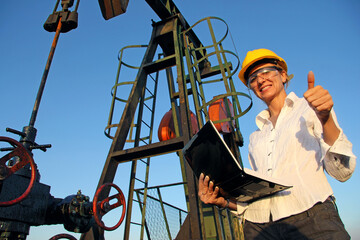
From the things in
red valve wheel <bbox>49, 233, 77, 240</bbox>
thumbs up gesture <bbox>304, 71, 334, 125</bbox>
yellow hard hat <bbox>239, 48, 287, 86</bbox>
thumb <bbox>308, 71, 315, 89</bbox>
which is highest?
yellow hard hat <bbox>239, 48, 287, 86</bbox>

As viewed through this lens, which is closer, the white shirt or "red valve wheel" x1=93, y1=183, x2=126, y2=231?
the white shirt

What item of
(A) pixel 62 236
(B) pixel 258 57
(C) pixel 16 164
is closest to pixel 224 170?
(B) pixel 258 57

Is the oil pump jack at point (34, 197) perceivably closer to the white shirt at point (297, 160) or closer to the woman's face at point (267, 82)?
the white shirt at point (297, 160)

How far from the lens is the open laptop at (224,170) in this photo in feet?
5.63

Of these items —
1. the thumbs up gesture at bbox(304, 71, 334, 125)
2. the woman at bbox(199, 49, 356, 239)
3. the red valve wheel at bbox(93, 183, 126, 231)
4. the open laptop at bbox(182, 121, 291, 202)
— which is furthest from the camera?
the red valve wheel at bbox(93, 183, 126, 231)

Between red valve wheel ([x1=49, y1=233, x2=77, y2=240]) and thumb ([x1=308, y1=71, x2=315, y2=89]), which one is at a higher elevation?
thumb ([x1=308, y1=71, x2=315, y2=89])

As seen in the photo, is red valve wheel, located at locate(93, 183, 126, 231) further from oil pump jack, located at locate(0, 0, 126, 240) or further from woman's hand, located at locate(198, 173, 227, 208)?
woman's hand, located at locate(198, 173, 227, 208)

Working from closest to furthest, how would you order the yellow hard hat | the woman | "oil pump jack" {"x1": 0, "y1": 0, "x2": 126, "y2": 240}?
1. the woman
2. "oil pump jack" {"x1": 0, "y1": 0, "x2": 126, "y2": 240}
3. the yellow hard hat

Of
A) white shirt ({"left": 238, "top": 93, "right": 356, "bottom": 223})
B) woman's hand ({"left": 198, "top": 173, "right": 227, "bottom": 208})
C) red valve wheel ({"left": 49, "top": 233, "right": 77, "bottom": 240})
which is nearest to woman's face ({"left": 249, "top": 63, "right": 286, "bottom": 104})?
white shirt ({"left": 238, "top": 93, "right": 356, "bottom": 223})

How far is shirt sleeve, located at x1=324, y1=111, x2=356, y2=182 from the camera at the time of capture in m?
1.49

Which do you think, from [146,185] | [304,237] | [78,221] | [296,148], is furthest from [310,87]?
[146,185]

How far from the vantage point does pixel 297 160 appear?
70.0 inches

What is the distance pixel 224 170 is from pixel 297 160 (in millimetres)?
480

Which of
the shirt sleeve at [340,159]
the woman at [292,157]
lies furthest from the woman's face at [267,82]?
the shirt sleeve at [340,159]
